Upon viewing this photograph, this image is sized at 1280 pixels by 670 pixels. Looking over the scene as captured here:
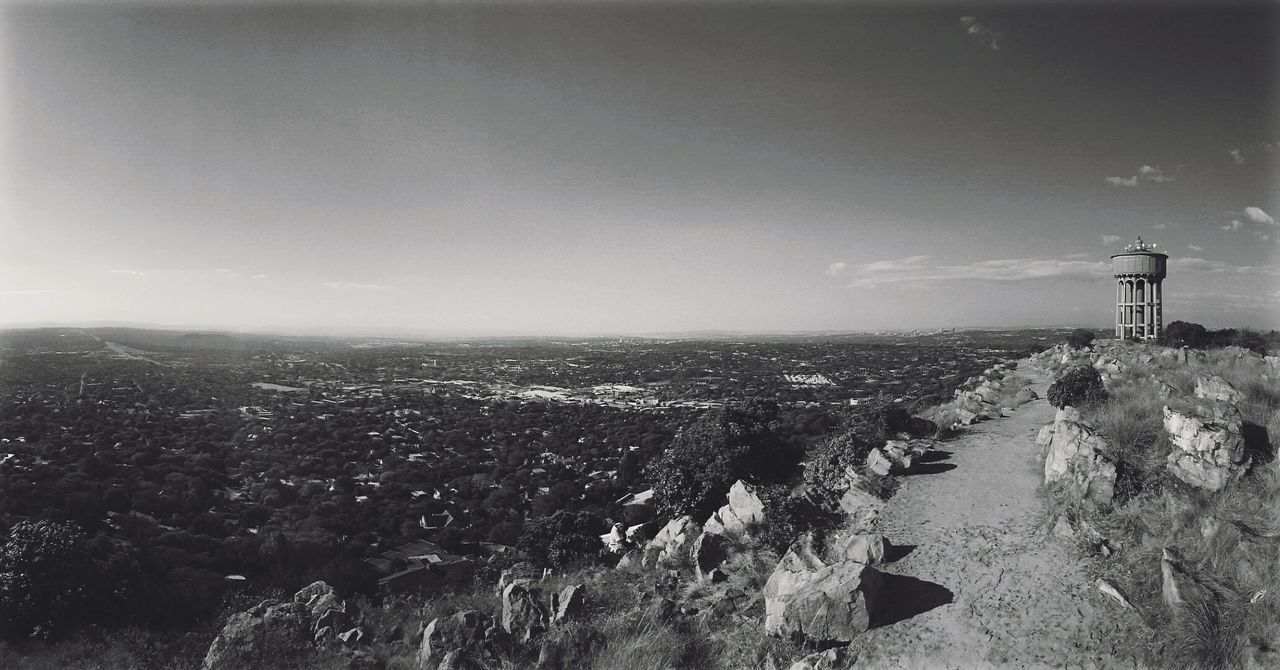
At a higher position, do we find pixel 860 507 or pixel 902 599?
pixel 860 507

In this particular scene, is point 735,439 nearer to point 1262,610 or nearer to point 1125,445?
point 1125,445

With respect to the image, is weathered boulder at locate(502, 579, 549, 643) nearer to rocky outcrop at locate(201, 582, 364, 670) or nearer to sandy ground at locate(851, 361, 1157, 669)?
rocky outcrop at locate(201, 582, 364, 670)

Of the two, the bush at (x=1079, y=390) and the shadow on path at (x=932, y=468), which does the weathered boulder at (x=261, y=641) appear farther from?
the bush at (x=1079, y=390)

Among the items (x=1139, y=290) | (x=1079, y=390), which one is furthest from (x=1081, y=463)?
(x=1139, y=290)

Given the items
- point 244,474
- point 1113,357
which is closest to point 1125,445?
point 1113,357

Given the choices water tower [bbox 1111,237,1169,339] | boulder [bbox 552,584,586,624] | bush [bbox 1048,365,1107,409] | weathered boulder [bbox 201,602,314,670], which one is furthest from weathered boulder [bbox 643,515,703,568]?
water tower [bbox 1111,237,1169,339]

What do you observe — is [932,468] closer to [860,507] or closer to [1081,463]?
[860,507]
